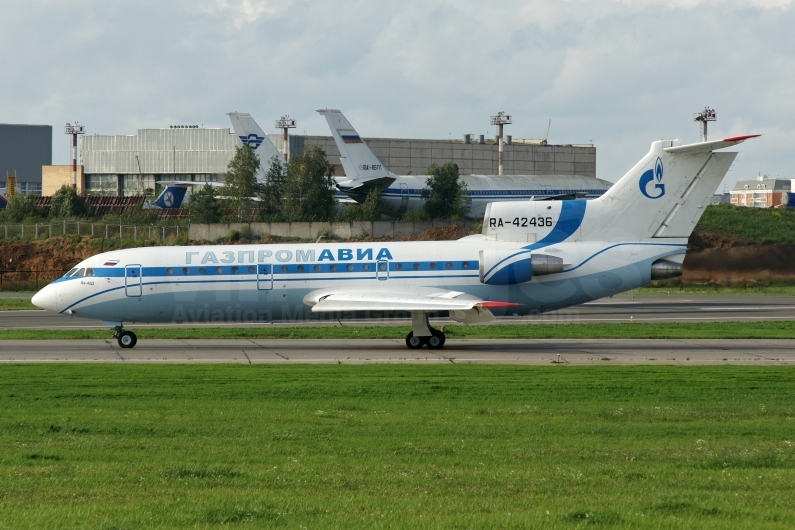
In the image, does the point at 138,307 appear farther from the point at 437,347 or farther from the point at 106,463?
the point at 106,463

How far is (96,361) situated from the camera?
25.9 m

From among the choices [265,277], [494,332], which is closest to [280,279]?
[265,277]

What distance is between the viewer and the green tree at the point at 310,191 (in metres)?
74.0

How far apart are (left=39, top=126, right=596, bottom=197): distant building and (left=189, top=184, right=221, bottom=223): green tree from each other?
130 ft

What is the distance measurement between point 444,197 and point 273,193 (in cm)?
1410

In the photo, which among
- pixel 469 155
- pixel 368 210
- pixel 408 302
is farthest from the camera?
pixel 469 155

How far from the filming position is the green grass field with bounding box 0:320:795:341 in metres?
32.2

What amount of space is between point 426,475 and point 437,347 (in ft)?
59.8

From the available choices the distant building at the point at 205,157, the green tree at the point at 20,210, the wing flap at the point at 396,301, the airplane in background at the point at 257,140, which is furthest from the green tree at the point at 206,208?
the wing flap at the point at 396,301

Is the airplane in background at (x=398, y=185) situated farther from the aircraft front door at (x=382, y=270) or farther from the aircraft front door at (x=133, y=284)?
the aircraft front door at (x=382, y=270)

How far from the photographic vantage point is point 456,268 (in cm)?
2944

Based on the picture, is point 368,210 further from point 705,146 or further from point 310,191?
point 705,146

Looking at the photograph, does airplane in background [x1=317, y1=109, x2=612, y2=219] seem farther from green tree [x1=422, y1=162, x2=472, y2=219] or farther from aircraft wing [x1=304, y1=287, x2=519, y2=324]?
aircraft wing [x1=304, y1=287, x2=519, y2=324]

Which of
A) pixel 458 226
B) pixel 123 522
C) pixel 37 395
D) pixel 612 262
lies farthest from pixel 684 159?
pixel 458 226
